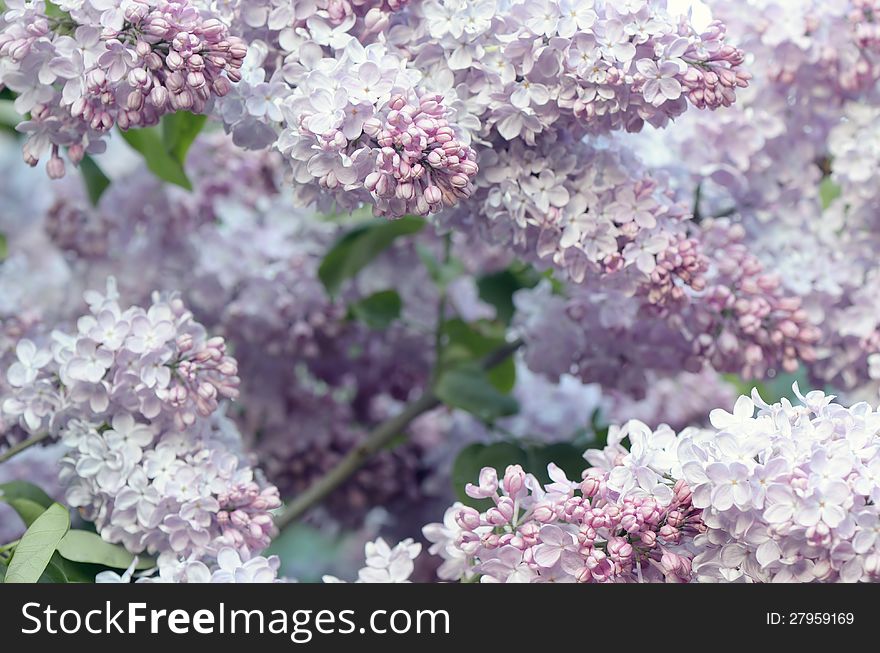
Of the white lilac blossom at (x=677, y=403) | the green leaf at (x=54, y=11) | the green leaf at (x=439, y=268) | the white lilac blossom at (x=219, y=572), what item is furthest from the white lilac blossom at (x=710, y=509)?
the white lilac blossom at (x=677, y=403)

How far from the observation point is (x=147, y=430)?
979 millimetres

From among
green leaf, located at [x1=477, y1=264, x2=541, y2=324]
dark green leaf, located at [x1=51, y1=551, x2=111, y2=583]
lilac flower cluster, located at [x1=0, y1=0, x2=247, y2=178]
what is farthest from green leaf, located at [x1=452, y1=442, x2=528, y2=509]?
lilac flower cluster, located at [x1=0, y1=0, x2=247, y2=178]

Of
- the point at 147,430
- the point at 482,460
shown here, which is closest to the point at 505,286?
the point at 482,460

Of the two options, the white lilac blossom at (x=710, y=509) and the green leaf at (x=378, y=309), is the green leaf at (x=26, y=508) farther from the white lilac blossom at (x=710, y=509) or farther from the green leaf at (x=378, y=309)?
the green leaf at (x=378, y=309)

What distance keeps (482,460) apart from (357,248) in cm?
35

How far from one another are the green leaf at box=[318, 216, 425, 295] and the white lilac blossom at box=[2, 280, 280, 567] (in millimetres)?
401

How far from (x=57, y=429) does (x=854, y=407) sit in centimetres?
62

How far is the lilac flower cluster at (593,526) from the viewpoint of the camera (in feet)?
2.68

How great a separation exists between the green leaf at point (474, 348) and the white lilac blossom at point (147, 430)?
17.9 inches

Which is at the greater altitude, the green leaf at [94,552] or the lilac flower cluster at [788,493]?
the green leaf at [94,552]

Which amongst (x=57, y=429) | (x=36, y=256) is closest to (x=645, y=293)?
(x=57, y=429)

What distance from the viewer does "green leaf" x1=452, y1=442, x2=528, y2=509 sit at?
1.15 metres
